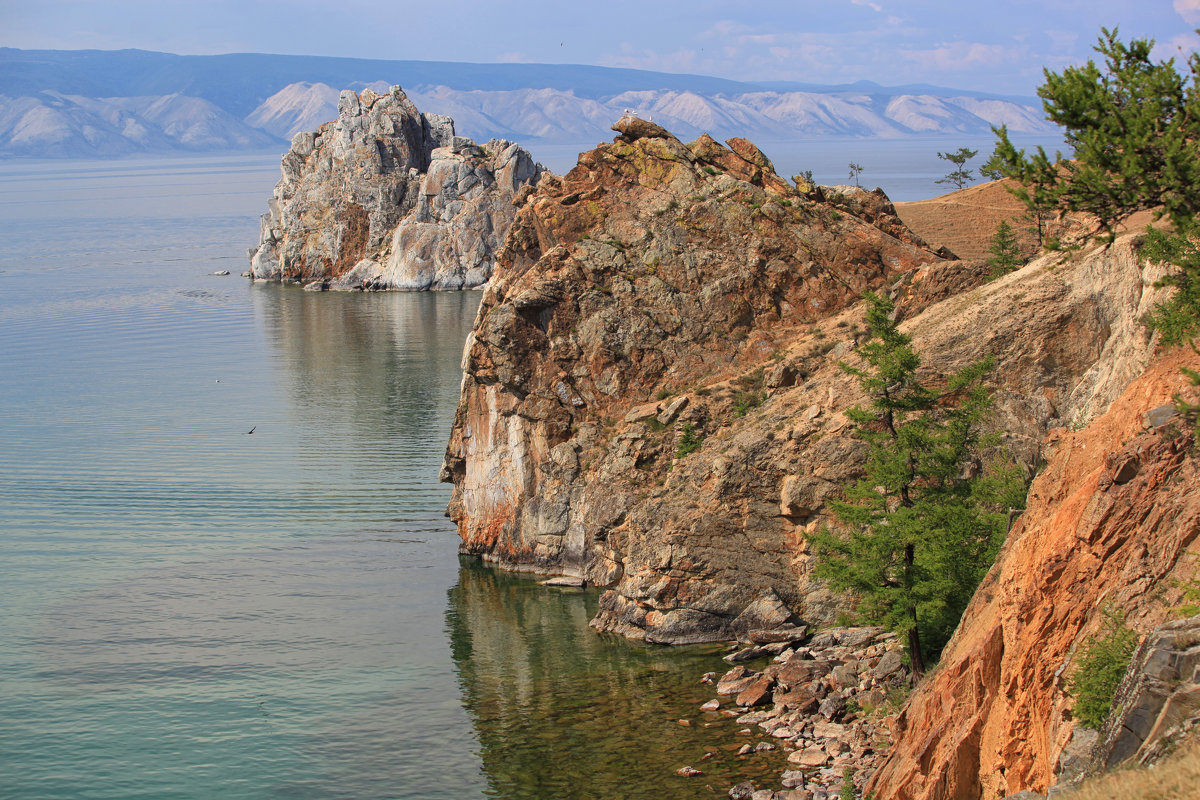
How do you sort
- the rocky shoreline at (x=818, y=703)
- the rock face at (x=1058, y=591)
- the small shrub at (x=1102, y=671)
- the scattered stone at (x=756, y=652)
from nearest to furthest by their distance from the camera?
the small shrub at (x=1102, y=671), the rock face at (x=1058, y=591), the rocky shoreline at (x=818, y=703), the scattered stone at (x=756, y=652)

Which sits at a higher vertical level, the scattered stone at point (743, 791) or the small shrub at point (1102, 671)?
the small shrub at point (1102, 671)

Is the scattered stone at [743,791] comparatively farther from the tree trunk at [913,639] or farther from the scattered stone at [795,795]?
the tree trunk at [913,639]

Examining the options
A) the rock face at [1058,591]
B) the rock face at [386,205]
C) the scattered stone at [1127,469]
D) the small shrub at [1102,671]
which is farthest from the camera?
the rock face at [386,205]

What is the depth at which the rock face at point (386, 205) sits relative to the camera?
172 metres

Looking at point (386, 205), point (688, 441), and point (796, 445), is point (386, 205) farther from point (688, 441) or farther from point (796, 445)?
point (796, 445)

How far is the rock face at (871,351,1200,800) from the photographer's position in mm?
18984

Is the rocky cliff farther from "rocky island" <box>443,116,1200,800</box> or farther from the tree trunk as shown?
the tree trunk

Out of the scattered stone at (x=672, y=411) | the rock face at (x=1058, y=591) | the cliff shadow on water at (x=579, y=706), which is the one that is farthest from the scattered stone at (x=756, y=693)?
the scattered stone at (x=672, y=411)

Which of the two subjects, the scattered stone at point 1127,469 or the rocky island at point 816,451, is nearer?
the rocky island at point 816,451

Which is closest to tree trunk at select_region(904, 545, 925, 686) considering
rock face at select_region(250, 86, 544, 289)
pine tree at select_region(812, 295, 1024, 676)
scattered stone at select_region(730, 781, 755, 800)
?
pine tree at select_region(812, 295, 1024, 676)

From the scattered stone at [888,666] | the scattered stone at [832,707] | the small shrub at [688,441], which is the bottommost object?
the scattered stone at [832,707]

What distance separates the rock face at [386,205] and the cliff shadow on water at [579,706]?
12533 cm

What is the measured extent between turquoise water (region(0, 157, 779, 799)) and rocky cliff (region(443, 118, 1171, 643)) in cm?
368

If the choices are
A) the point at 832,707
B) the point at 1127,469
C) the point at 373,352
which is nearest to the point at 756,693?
the point at 832,707
